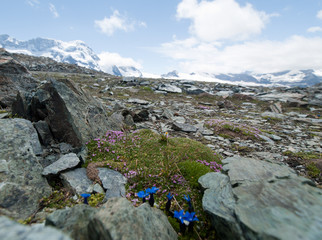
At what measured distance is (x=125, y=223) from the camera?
216 centimetres

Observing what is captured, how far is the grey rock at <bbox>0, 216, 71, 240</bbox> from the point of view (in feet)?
4.99

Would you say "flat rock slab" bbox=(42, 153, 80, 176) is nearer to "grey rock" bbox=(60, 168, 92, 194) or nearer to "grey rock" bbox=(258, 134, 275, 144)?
"grey rock" bbox=(60, 168, 92, 194)

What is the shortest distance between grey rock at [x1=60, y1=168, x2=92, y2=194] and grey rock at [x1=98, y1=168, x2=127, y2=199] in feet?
1.27

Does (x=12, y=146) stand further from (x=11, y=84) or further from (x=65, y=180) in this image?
(x=11, y=84)

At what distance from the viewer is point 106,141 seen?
21.2 feet

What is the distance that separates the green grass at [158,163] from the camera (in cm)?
434

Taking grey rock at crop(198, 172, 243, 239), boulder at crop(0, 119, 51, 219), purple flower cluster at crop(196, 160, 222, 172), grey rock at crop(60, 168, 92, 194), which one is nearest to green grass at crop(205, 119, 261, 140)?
purple flower cluster at crop(196, 160, 222, 172)

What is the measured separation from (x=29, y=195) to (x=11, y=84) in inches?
392

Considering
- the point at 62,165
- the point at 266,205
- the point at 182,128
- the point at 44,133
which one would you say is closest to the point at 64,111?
the point at 44,133

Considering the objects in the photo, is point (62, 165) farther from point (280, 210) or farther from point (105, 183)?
point (280, 210)

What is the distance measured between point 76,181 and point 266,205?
4.15 metres

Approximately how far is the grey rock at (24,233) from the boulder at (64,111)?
4583 millimetres

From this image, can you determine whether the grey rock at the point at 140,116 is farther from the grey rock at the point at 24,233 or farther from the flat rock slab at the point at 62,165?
the grey rock at the point at 24,233

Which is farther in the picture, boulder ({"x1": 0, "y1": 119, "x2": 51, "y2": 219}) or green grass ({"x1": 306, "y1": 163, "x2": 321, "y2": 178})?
green grass ({"x1": 306, "y1": 163, "x2": 321, "y2": 178})
